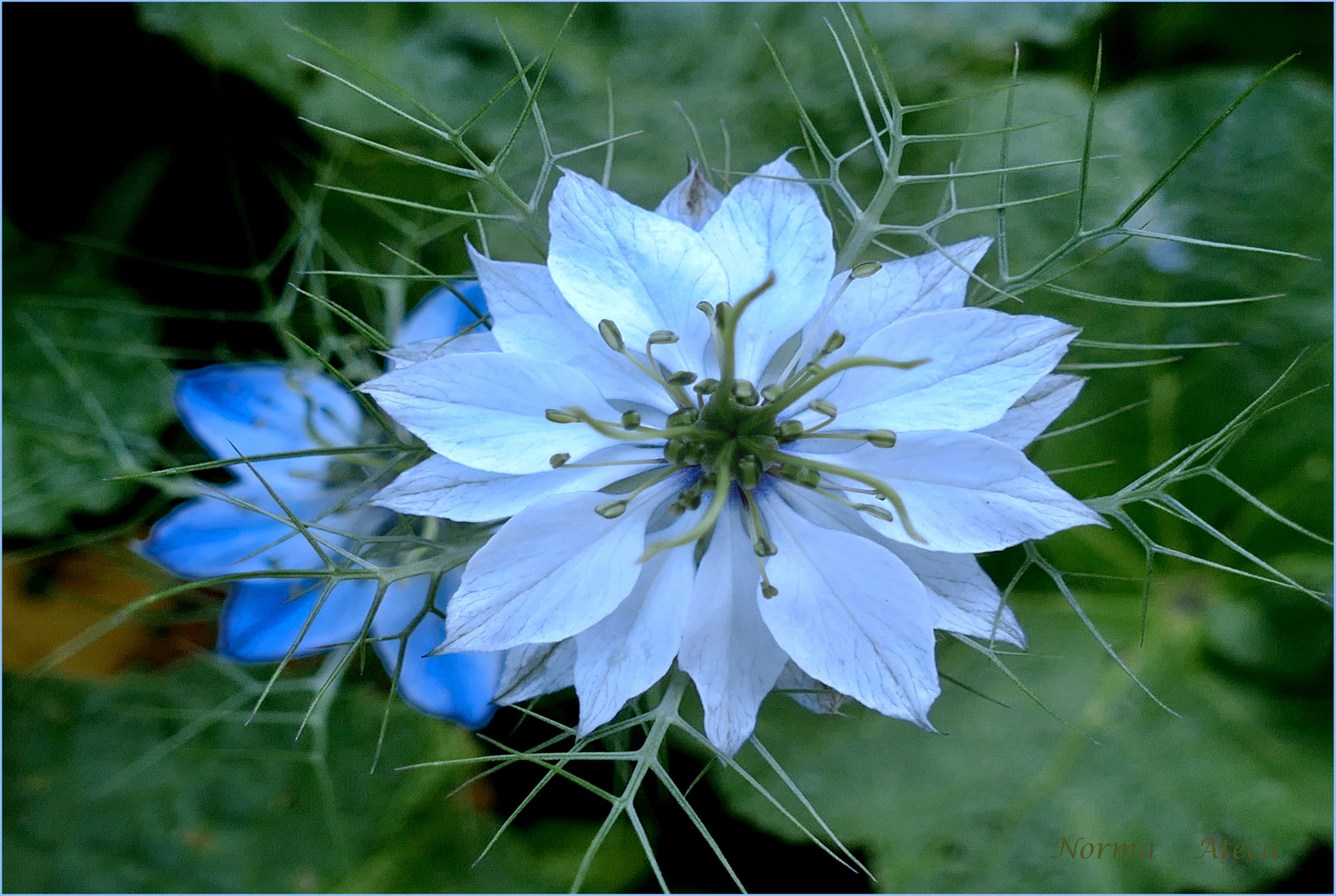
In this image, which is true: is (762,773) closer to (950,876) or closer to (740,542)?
(950,876)

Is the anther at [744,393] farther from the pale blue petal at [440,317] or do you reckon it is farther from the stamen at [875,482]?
the pale blue petal at [440,317]

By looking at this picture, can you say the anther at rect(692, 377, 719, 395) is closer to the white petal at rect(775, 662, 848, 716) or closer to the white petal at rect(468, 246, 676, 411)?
the white petal at rect(468, 246, 676, 411)

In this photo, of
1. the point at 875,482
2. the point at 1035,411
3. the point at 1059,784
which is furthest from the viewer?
the point at 1059,784

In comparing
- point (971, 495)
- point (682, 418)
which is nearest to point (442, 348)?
point (682, 418)

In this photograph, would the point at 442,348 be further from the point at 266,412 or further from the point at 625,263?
the point at 266,412

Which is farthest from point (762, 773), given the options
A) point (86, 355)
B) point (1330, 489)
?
point (86, 355)
